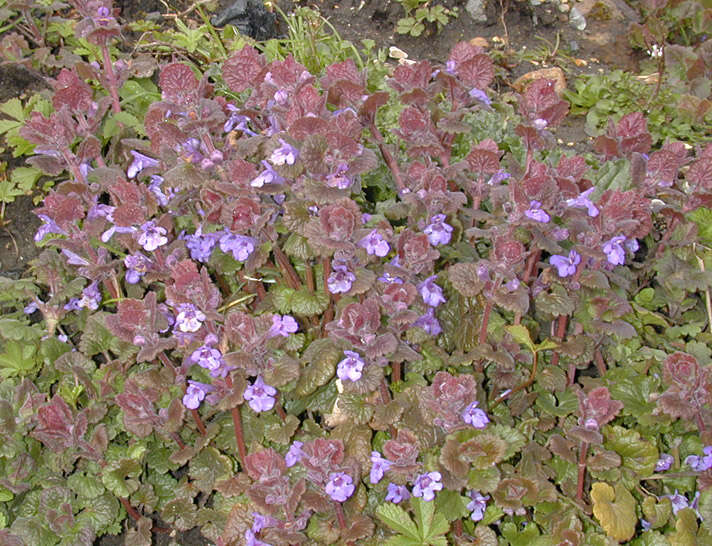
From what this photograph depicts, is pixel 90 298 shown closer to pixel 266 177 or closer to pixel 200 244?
pixel 200 244

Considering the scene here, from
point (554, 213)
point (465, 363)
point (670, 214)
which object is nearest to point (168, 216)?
point (465, 363)

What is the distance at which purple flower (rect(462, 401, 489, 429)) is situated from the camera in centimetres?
201

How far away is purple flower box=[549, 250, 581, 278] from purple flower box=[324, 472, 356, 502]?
3.14 ft

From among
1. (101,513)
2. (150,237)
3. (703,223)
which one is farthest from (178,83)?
(703,223)

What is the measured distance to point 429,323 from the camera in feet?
7.71

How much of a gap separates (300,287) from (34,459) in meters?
1.14

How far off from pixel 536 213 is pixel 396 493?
964mm

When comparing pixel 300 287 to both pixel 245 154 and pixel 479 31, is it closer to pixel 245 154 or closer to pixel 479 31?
pixel 245 154

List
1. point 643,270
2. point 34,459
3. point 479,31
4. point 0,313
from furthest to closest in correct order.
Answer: point 479,31
point 0,313
point 643,270
point 34,459

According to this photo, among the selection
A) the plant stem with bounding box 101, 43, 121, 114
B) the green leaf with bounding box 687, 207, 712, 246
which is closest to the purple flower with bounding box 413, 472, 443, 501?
the green leaf with bounding box 687, 207, 712, 246

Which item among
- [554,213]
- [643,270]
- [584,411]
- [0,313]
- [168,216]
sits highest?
[554,213]

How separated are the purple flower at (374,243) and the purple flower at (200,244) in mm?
589

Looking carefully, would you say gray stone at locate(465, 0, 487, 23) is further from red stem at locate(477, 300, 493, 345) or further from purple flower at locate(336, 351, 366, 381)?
purple flower at locate(336, 351, 366, 381)

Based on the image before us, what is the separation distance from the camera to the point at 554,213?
84.7 inches
